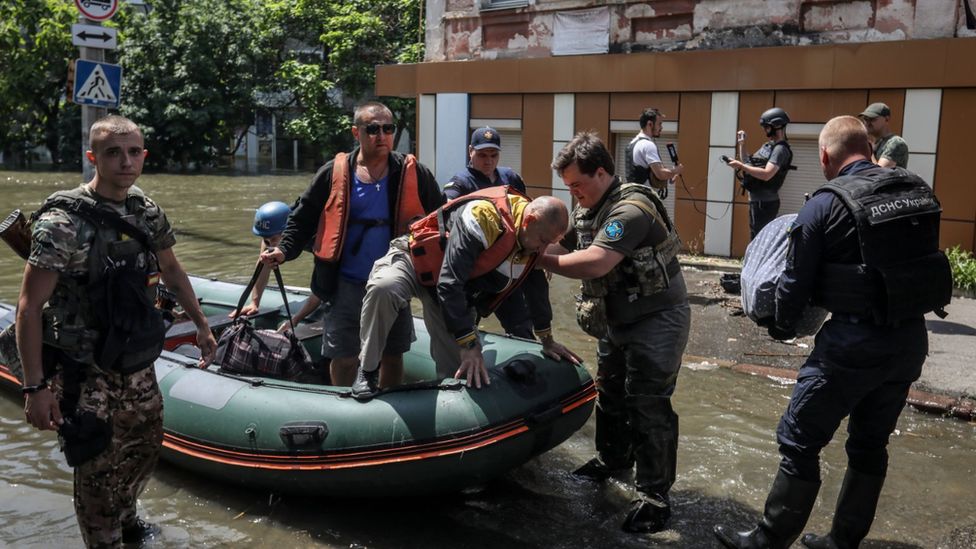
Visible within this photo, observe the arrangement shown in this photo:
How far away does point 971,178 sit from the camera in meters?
9.38

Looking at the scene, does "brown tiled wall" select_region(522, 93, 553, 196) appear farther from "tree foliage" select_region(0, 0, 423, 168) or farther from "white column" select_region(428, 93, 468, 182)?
"tree foliage" select_region(0, 0, 423, 168)

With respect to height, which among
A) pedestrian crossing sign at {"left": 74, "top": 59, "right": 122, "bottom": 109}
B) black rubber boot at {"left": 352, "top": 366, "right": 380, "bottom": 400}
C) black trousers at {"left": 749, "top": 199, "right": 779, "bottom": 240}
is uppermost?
pedestrian crossing sign at {"left": 74, "top": 59, "right": 122, "bottom": 109}

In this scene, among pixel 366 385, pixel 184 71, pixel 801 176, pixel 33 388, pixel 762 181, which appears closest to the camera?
pixel 33 388

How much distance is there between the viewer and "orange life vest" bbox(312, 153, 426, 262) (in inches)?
188

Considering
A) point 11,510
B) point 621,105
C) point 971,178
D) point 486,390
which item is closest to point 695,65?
point 621,105

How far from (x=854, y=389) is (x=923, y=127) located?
720 centimetres

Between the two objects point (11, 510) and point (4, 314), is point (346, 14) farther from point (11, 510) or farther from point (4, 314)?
point (11, 510)

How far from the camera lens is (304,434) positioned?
14.0ft

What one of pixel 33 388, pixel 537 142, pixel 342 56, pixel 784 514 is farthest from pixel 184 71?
pixel 784 514

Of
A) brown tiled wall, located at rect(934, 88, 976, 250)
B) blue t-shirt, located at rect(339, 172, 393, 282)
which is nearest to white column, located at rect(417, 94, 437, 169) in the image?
brown tiled wall, located at rect(934, 88, 976, 250)

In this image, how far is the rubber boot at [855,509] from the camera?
3707mm

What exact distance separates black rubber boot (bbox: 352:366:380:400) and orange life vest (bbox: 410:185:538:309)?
54cm

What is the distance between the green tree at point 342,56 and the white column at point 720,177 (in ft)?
48.6

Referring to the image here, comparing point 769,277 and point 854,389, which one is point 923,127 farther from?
point 854,389
